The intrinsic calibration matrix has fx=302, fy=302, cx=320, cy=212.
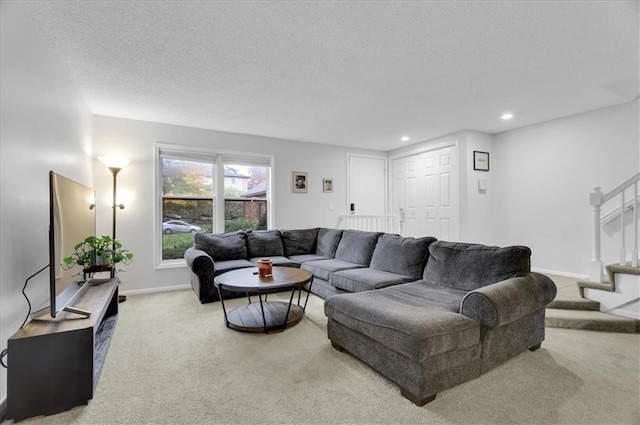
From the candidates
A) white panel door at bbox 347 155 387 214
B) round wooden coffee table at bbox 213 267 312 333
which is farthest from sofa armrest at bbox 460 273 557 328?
white panel door at bbox 347 155 387 214

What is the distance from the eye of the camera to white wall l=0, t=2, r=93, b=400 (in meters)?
1.70

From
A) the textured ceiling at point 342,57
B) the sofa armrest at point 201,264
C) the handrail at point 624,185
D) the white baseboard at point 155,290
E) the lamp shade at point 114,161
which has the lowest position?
the white baseboard at point 155,290

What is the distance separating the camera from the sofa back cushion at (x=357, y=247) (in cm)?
386

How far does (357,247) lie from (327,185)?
2072 mm

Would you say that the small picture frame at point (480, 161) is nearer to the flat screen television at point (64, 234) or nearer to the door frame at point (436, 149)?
the door frame at point (436, 149)

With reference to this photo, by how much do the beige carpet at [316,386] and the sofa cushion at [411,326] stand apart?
298 mm

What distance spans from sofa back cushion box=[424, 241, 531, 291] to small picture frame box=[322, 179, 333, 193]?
307 centimetres

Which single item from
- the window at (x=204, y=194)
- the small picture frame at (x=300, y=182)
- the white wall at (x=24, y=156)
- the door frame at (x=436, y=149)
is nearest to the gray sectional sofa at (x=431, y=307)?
the window at (x=204, y=194)

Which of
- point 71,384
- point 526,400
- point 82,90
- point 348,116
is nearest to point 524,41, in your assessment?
point 348,116

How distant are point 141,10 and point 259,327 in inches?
101

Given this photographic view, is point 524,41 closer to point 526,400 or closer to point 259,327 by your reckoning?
point 526,400

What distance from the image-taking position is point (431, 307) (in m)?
2.09

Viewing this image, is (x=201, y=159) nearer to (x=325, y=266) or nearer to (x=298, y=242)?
(x=298, y=242)

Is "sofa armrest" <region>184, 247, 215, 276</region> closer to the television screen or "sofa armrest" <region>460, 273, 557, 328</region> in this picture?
the television screen
